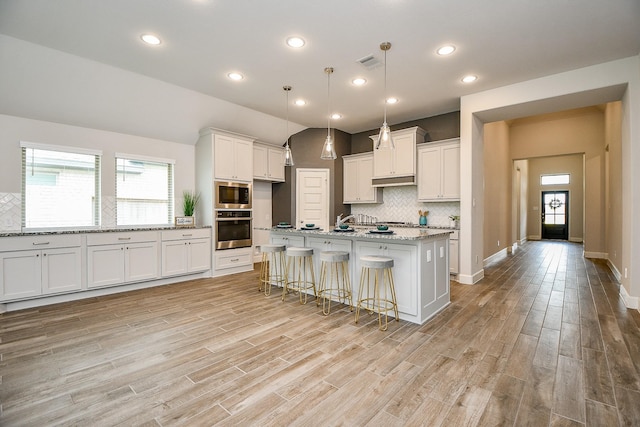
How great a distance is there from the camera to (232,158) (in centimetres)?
557

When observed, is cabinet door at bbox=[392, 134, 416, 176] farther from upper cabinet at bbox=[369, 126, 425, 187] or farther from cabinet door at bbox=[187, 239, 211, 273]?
cabinet door at bbox=[187, 239, 211, 273]

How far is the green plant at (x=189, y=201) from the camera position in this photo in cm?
534

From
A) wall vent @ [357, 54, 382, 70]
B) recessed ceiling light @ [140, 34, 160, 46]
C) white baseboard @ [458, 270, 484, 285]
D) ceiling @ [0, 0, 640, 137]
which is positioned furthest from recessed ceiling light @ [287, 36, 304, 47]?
white baseboard @ [458, 270, 484, 285]

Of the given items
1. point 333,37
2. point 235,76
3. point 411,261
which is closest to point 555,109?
point 411,261

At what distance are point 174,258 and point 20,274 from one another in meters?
1.80

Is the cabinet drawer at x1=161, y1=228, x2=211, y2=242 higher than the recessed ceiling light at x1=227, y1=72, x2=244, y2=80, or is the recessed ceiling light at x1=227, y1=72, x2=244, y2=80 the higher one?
the recessed ceiling light at x1=227, y1=72, x2=244, y2=80

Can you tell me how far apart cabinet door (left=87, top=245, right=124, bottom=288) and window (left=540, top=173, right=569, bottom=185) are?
14360 mm

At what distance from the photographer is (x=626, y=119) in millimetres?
3734

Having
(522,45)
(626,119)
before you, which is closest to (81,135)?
(522,45)

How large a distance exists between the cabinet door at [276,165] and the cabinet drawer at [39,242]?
3.66 meters

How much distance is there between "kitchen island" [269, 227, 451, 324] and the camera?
124 inches

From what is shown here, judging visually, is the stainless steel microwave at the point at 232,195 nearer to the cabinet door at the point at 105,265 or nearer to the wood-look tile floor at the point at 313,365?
the cabinet door at the point at 105,265

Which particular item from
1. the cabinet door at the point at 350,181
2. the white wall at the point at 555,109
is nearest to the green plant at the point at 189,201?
the cabinet door at the point at 350,181

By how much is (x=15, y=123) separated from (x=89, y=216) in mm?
1473
